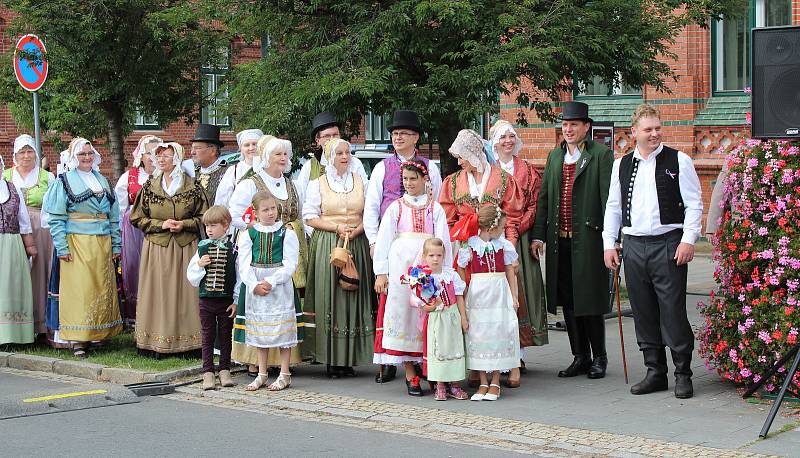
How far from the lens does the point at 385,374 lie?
9805mm

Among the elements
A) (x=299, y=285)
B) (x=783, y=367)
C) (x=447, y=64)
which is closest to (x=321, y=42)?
(x=447, y=64)

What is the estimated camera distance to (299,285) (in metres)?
10.3

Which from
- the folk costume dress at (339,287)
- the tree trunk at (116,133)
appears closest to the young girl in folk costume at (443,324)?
the folk costume dress at (339,287)

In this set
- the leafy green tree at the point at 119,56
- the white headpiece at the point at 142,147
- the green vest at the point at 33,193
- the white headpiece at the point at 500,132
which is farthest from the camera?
the leafy green tree at the point at 119,56

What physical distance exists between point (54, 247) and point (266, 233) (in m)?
2.77

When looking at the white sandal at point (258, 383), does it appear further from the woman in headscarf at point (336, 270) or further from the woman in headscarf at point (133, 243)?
the woman in headscarf at point (133, 243)

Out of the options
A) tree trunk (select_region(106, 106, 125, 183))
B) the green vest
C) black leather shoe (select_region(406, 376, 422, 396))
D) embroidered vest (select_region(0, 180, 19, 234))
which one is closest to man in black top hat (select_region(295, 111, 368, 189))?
black leather shoe (select_region(406, 376, 422, 396))

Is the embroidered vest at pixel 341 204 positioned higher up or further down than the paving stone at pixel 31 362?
higher up

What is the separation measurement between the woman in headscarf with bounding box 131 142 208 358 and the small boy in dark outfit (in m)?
1.12

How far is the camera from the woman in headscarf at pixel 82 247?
11.1m

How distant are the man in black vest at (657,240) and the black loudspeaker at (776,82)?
61cm

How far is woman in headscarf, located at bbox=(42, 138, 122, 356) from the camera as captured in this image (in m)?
11.1

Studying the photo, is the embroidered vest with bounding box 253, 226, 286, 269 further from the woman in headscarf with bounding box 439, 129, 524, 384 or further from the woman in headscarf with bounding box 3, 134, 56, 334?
the woman in headscarf with bounding box 3, 134, 56, 334

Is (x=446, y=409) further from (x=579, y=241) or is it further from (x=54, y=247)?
(x=54, y=247)
